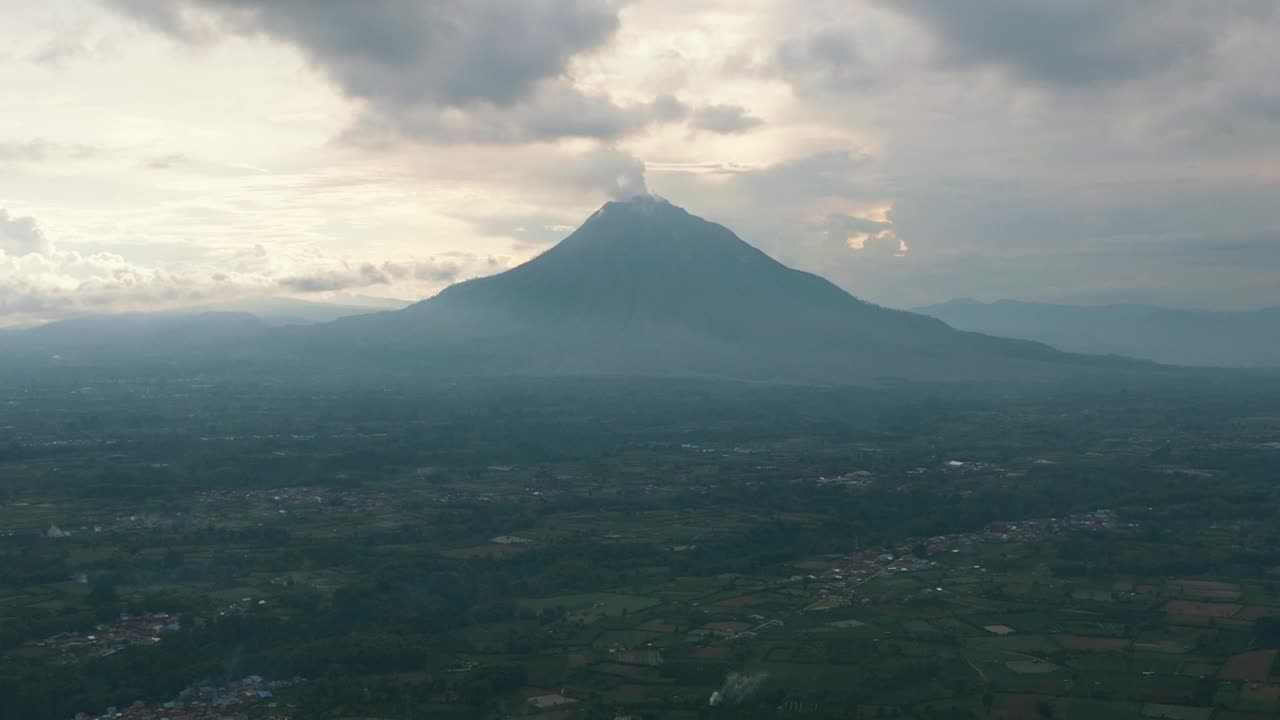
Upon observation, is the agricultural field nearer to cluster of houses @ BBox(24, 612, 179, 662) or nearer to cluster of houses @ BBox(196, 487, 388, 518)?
cluster of houses @ BBox(24, 612, 179, 662)

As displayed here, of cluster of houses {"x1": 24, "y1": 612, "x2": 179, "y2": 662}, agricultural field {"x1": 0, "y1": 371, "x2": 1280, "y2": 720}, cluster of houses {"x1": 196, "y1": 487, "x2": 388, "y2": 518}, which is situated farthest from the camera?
cluster of houses {"x1": 196, "y1": 487, "x2": 388, "y2": 518}

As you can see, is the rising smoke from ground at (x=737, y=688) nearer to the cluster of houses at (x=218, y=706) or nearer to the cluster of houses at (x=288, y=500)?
the cluster of houses at (x=218, y=706)

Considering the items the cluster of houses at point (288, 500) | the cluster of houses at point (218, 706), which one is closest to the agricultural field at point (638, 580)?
the cluster of houses at point (218, 706)

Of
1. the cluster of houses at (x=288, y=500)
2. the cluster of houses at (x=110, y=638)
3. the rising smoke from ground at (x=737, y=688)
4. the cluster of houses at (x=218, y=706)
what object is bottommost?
the cluster of houses at (x=218, y=706)

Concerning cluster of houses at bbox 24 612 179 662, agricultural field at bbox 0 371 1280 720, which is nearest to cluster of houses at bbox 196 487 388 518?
agricultural field at bbox 0 371 1280 720

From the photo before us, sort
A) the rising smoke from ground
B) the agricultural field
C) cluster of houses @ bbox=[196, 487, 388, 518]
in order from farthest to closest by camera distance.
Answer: cluster of houses @ bbox=[196, 487, 388, 518] < the agricultural field < the rising smoke from ground

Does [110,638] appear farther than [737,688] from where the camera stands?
Yes

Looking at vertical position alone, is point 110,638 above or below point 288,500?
below

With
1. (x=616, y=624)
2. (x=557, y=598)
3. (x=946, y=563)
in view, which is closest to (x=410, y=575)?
(x=557, y=598)

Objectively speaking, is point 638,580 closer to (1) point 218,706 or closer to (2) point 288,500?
(1) point 218,706

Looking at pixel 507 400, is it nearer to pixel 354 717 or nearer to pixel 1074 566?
pixel 1074 566

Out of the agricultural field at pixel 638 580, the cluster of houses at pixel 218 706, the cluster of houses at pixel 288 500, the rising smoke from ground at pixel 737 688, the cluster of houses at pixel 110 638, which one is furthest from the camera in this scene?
the cluster of houses at pixel 288 500

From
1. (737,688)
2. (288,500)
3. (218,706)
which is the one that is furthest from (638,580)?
(288,500)
